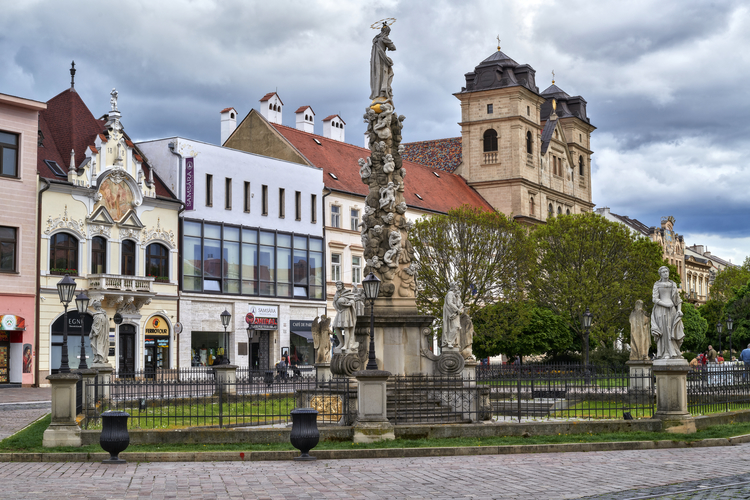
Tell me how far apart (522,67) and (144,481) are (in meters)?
72.3

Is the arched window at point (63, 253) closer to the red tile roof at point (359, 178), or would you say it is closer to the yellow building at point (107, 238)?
the yellow building at point (107, 238)

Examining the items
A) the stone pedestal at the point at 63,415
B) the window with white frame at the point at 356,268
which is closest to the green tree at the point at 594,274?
the window with white frame at the point at 356,268

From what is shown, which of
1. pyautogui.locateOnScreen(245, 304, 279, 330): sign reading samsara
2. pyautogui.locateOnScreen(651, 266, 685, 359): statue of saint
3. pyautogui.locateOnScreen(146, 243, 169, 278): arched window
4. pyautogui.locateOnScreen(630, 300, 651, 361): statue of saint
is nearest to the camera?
pyautogui.locateOnScreen(651, 266, 685, 359): statue of saint

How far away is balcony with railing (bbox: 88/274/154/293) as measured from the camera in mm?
42844

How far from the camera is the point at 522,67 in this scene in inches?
3191

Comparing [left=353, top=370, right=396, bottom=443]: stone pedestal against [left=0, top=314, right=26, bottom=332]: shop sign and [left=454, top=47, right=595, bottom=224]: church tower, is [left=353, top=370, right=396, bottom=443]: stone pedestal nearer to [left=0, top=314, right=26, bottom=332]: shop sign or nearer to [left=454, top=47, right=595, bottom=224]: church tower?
[left=0, top=314, right=26, bottom=332]: shop sign

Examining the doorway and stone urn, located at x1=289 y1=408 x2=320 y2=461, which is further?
the doorway

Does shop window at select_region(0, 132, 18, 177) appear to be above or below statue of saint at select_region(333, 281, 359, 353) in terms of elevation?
above

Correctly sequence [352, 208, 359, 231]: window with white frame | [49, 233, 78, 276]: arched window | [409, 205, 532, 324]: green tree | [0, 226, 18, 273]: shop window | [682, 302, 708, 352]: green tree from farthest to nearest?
[682, 302, 708, 352]: green tree
[352, 208, 359, 231]: window with white frame
[409, 205, 532, 324]: green tree
[49, 233, 78, 276]: arched window
[0, 226, 18, 273]: shop window

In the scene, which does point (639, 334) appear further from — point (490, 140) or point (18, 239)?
point (490, 140)

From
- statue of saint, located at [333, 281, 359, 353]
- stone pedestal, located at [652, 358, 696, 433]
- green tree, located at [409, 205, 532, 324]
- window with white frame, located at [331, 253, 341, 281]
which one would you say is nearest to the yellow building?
window with white frame, located at [331, 253, 341, 281]

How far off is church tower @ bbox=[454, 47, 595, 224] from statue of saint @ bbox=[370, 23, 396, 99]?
56.5 m

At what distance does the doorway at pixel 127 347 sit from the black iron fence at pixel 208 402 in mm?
22628

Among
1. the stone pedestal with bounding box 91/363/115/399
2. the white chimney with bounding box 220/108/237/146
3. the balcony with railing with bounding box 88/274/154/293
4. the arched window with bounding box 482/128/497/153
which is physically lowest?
the stone pedestal with bounding box 91/363/115/399
